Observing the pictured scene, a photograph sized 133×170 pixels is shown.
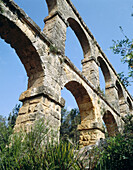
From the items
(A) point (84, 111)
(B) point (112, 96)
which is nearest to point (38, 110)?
(A) point (84, 111)

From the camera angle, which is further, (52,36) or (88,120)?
(88,120)

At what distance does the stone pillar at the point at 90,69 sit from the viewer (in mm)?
8151

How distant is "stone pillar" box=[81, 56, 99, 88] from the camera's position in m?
8.15

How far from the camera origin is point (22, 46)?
4.45 m

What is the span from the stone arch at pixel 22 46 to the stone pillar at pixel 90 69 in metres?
4.17

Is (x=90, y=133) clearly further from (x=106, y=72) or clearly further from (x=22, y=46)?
(x=106, y=72)

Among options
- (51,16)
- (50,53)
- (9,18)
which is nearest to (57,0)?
(51,16)

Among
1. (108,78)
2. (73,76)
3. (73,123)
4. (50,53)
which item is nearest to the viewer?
(50,53)

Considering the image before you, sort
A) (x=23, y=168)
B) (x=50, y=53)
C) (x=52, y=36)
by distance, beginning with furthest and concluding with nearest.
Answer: (x=52, y=36) → (x=50, y=53) → (x=23, y=168)

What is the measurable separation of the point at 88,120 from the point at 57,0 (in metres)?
5.19

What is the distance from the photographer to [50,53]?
4938 millimetres

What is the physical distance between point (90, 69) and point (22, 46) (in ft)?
15.3

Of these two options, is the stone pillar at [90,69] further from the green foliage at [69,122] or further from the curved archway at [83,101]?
the green foliage at [69,122]

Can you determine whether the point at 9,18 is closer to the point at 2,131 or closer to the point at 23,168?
the point at 2,131
